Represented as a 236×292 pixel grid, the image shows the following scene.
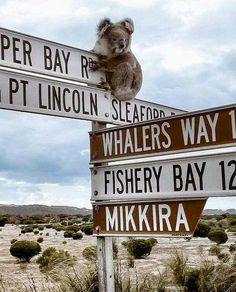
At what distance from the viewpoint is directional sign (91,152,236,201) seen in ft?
12.6

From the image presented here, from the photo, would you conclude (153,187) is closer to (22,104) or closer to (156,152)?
(156,152)

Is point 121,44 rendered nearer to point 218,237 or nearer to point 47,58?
point 47,58

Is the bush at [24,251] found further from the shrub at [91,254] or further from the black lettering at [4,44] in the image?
the black lettering at [4,44]

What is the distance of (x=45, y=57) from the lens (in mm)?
4488

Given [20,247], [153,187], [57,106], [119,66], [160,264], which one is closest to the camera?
[153,187]

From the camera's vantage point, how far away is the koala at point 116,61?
4.98 m

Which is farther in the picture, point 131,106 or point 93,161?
point 131,106

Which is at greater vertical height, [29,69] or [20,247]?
[29,69]

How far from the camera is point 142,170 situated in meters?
4.25

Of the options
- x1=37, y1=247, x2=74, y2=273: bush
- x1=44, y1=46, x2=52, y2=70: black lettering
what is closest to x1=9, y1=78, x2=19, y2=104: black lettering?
x1=44, y1=46, x2=52, y2=70: black lettering

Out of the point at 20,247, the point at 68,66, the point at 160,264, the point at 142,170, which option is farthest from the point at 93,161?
the point at 20,247

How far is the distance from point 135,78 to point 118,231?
163 cm

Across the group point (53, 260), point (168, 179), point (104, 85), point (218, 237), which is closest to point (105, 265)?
point (168, 179)

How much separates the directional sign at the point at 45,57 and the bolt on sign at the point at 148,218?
3.85ft
